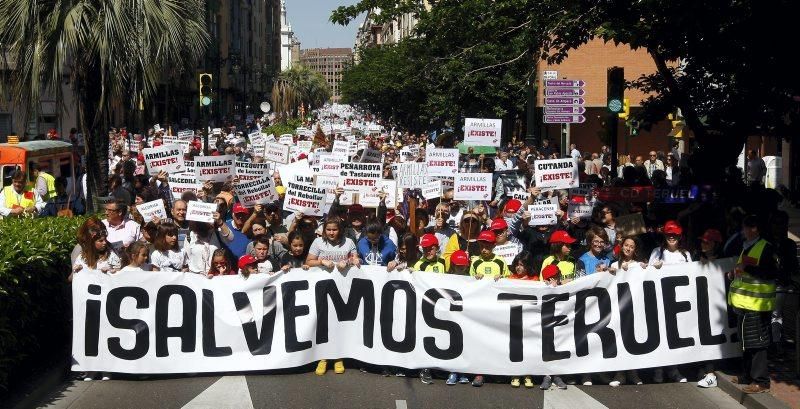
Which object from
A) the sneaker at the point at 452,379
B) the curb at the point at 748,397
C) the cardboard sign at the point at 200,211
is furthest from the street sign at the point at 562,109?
the sneaker at the point at 452,379

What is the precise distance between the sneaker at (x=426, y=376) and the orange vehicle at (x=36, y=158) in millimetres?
11768

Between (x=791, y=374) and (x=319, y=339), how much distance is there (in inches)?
167

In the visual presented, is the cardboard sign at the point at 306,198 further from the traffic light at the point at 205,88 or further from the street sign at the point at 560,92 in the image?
the street sign at the point at 560,92

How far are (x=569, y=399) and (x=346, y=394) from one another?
6.17 feet

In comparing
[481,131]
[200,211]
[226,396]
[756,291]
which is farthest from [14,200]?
[756,291]

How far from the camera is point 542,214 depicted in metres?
12.4

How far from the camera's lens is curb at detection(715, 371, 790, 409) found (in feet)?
28.4

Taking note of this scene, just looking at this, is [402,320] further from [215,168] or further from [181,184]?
[215,168]

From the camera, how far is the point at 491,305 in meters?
9.78

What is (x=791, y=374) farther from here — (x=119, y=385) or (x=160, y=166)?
(x=160, y=166)

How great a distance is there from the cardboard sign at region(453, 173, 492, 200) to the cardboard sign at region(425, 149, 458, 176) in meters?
1.89

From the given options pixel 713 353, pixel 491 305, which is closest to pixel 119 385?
pixel 491 305

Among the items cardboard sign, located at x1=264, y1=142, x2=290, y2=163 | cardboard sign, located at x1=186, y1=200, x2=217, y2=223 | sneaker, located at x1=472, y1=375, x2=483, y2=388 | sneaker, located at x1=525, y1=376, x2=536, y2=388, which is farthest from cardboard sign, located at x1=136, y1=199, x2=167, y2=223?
cardboard sign, located at x1=264, y1=142, x2=290, y2=163

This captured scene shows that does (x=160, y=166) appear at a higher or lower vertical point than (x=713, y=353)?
higher
